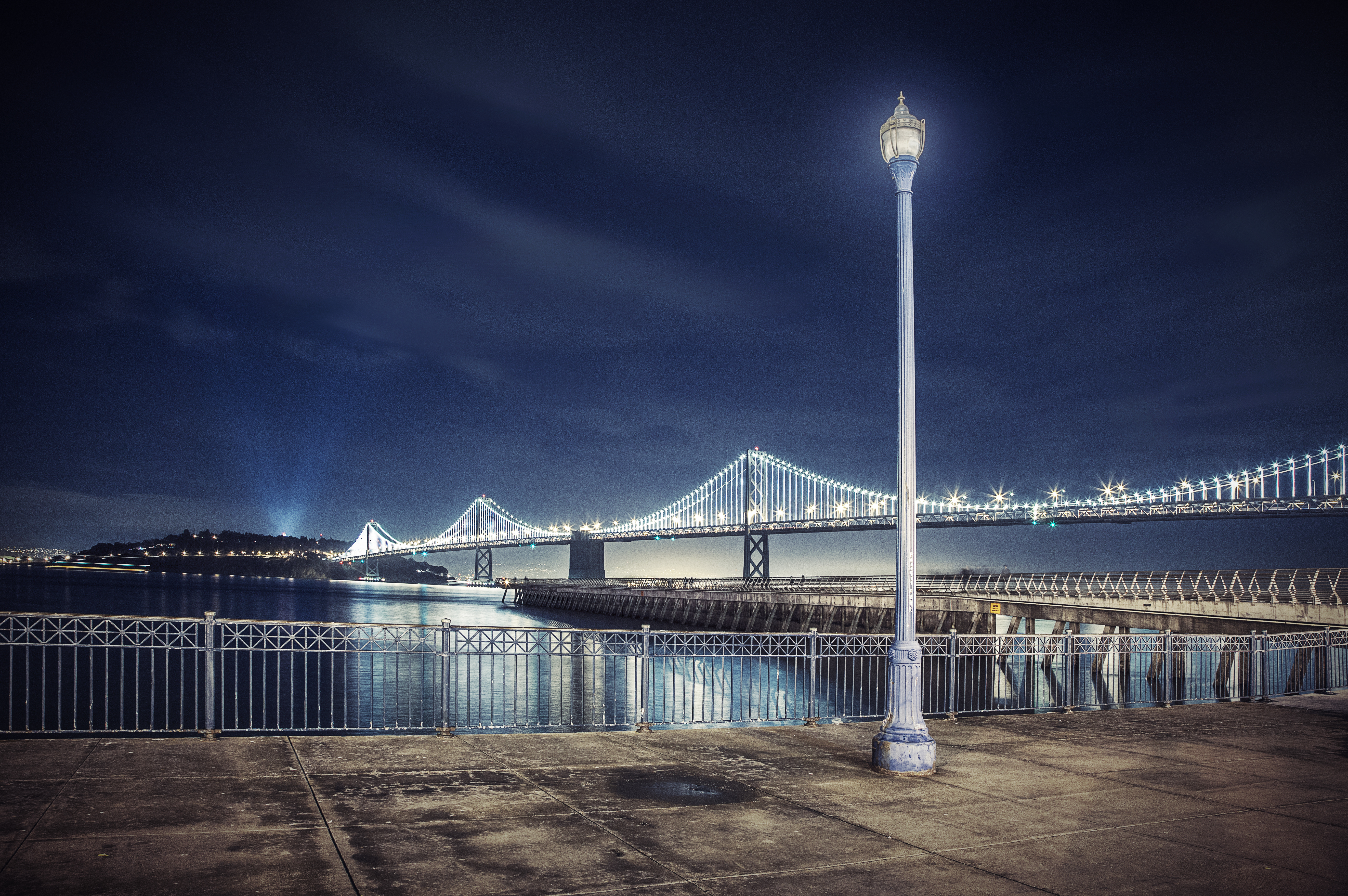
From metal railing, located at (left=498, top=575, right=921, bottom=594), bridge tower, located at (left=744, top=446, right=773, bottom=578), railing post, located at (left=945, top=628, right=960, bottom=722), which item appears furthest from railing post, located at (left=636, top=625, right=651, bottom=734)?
bridge tower, located at (left=744, top=446, right=773, bottom=578)

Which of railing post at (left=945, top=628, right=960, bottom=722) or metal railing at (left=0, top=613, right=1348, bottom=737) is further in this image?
railing post at (left=945, top=628, right=960, bottom=722)

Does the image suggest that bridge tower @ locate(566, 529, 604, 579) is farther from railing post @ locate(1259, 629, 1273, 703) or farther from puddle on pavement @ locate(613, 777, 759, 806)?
puddle on pavement @ locate(613, 777, 759, 806)

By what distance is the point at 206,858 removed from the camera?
5.56 m

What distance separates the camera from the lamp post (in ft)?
28.5

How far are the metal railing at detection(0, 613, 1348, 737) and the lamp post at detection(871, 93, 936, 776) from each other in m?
2.35

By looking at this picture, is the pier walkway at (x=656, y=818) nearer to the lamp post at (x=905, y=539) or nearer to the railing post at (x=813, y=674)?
the lamp post at (x=905, y=539)

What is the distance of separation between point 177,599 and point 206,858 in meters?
119

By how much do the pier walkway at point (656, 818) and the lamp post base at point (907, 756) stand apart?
22 centimetres

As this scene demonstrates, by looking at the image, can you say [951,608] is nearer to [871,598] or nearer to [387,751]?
[871,598]

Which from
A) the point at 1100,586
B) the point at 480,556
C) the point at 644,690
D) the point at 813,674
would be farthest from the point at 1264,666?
the point at 480,556

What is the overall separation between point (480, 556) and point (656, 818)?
170 meters

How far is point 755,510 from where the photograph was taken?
4350 inches

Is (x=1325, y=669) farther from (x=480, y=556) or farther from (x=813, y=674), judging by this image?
(x=480, y=556)

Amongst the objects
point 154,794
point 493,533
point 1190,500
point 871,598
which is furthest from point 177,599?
point 154,794
